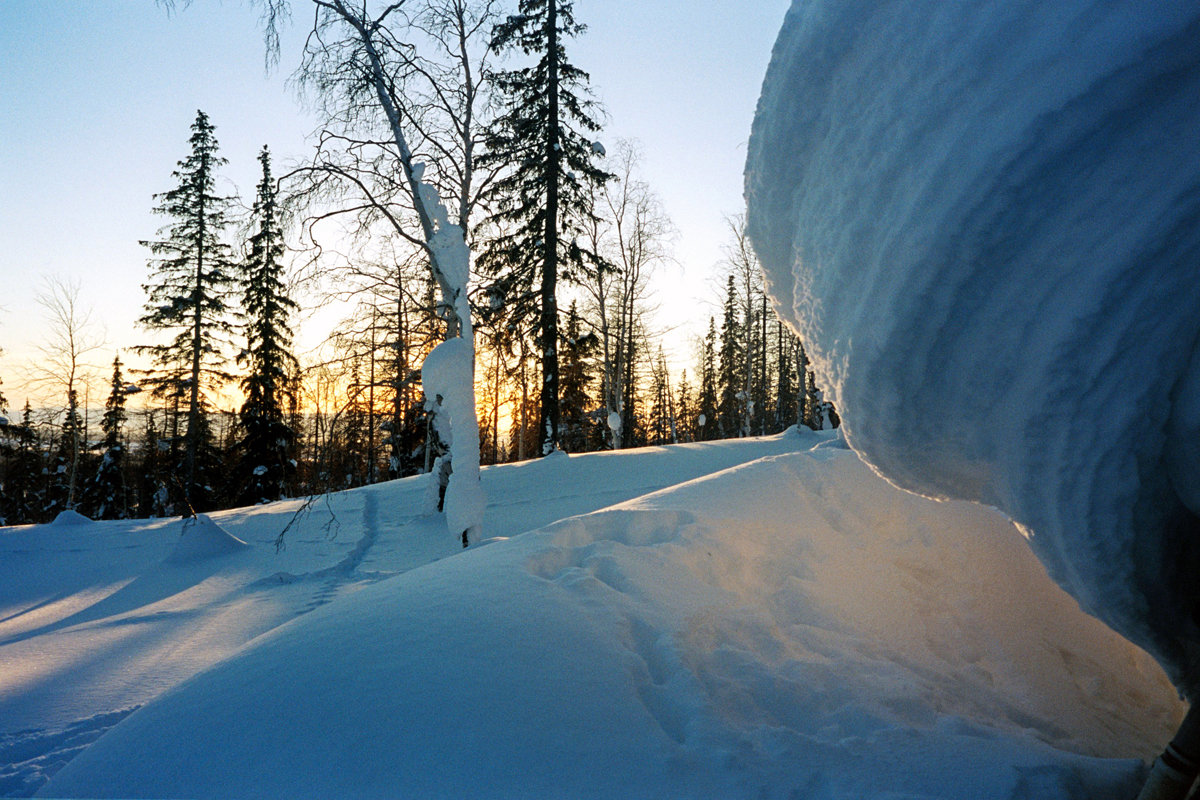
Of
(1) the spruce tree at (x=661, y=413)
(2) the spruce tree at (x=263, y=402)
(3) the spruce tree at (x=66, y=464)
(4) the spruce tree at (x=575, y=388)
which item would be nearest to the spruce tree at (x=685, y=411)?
(1) the spruce tree at (x=661, y=413)

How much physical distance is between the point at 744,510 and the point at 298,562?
5.60 meters

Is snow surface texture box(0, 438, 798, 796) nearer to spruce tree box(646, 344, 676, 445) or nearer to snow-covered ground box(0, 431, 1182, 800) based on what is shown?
snow-covered ground box(0, 431, 1182, 800)

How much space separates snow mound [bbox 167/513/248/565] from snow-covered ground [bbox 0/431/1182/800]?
1.53m

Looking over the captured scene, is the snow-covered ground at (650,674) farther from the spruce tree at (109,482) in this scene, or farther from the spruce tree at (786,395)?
the spruce tree at (786,395)

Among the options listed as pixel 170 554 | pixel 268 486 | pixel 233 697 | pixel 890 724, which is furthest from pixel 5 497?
pixel 890 724

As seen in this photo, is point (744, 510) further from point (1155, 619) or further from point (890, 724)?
point (1155, 619)

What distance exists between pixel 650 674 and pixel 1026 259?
1.96 meters

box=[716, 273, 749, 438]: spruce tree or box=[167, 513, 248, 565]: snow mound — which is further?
box=[716, 273, 749, 438]: spruce tree

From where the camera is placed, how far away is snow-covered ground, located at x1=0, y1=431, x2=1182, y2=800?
5.78 ft

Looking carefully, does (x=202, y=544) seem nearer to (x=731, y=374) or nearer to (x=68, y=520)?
(x=68, y=520)

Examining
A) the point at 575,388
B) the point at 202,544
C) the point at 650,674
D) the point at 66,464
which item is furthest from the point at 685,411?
the point at 650,674

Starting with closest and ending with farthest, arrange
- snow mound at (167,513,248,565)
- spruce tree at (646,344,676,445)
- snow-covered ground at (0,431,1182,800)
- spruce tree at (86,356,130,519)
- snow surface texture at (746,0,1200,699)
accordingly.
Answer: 1. snow surface texture at (746,0,1200,699)
2. snow-covered ground at (0,431,1182,800)
3. snow mound at (167,513,248,565)
4. spruce tree at (86,356,130,519)
5. spruce tree at (646,344,676,445)

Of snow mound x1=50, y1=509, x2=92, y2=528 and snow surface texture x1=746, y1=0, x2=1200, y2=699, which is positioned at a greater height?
snow surface texture x1=746, y1=0, x2=1200, y2=699

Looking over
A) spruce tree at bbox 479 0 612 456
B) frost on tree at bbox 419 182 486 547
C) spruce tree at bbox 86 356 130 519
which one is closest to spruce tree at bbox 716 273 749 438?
spruce tree at bbox 479 0 612 456
